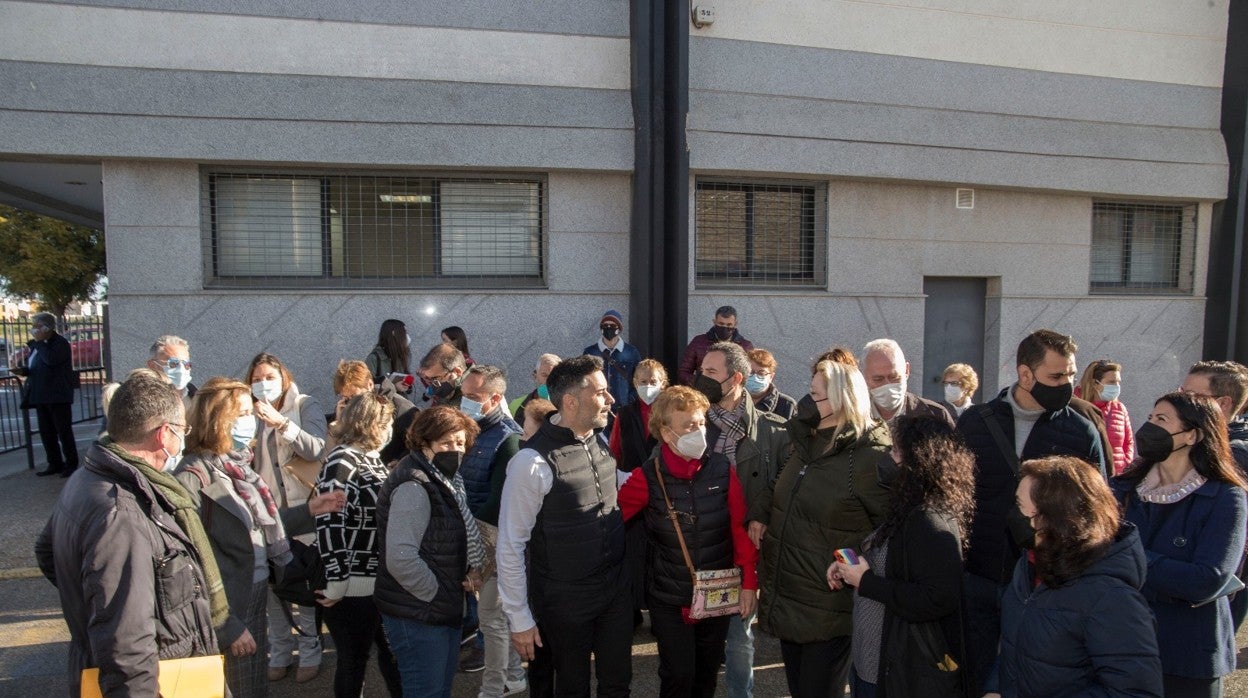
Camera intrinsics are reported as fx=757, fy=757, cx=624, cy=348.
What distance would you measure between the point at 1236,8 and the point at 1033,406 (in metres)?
10.1

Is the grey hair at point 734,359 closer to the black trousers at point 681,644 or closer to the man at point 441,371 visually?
the black trousers at point 681,644

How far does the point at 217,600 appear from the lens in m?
2.97

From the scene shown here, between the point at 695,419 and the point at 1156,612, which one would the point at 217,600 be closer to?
the point at 695,419

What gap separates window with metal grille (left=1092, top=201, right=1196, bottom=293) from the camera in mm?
10406

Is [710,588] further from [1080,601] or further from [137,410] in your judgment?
[137,410]

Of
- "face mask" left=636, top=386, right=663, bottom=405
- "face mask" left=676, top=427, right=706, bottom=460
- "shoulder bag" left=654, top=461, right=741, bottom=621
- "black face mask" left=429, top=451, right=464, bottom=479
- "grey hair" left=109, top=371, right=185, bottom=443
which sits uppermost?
Answer: "grey hair" left=109, top=371, right=185, bottom=443

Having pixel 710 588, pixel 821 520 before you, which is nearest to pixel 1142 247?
pixel 821 520

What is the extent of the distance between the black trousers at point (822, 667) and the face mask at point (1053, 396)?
160 centimetres

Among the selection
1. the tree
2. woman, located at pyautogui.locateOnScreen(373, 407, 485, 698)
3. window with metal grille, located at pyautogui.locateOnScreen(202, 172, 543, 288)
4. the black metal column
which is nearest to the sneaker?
woman, located at pyautogui.locateOnScreen(373, 407, 485, 698)

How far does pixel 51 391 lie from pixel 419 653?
8120 mm

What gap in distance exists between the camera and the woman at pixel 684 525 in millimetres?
3475

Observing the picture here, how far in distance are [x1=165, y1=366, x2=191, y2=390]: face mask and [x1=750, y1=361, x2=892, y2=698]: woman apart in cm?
416

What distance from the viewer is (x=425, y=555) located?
11.1 feet

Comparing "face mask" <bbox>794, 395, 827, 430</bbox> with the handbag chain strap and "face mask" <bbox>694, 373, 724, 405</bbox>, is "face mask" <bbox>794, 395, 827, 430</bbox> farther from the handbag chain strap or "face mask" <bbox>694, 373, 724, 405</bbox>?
"face mask" <bbox>694, 373, 724, 405</bbox>
